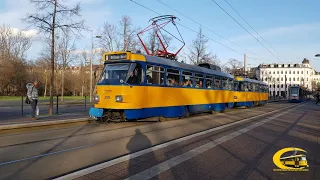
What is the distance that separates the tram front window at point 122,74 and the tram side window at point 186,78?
4.03 m

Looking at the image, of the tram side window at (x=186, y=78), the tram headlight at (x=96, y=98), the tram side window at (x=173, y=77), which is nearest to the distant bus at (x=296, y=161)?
the tram headlight at (x=96, y=98)

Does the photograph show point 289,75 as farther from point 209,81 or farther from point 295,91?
point 209,81

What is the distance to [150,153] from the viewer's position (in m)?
7.41

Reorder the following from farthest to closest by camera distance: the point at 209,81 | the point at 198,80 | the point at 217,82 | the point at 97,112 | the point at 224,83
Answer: the point at 224,83, the point at 217,82, the point at 209,81, the point at 198,80, the point at 97,112

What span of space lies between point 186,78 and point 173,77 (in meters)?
1.51

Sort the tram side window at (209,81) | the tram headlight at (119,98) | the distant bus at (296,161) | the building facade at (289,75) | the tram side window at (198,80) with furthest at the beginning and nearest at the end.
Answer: the building facade at (289,75) → the tram side window at (209,81) → the tram side window at (198,80) → the tram headlight at (119,98) → the distant bus at (296,161)

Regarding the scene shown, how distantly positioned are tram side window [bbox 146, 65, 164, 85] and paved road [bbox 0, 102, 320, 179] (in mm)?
2602

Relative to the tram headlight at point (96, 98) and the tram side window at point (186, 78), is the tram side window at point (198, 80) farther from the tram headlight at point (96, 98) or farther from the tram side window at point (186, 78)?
the tram headlight at point (96, 98)

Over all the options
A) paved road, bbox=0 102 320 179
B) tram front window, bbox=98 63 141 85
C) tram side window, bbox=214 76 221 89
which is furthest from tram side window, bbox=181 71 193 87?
paved road, bbox=0 102 320 179

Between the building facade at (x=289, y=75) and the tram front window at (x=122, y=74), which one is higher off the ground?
the building facade at (x=289, y=75)

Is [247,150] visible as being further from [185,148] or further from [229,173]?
[229,173]

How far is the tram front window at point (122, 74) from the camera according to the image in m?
12.0

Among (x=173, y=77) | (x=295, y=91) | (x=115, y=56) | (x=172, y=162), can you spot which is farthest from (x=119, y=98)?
(x=295, y=91)

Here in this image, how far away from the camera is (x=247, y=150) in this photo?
805cm
